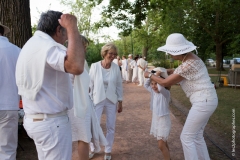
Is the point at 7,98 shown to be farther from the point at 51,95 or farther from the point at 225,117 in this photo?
the point at 225,117

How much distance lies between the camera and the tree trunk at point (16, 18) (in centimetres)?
559

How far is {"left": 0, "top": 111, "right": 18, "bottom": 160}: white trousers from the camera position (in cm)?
330

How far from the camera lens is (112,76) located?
4754mm

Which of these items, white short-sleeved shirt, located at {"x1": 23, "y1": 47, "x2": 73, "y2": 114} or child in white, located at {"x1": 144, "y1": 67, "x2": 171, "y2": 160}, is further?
child in white, located at {"x1": 144, "y1": 67, "x2": 171, "y2": 160}

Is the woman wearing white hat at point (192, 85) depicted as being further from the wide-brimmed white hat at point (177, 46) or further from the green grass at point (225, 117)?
the green grass at point (225, 117)

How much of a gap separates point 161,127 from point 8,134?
7.14 feet

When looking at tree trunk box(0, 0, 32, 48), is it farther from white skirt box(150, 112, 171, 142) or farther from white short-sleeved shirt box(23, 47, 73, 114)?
white short-sleeved shirt box(23, 47, 73, 114)

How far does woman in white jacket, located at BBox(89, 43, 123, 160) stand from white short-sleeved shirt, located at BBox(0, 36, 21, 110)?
1605 mm

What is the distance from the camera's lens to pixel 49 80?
2.15 m

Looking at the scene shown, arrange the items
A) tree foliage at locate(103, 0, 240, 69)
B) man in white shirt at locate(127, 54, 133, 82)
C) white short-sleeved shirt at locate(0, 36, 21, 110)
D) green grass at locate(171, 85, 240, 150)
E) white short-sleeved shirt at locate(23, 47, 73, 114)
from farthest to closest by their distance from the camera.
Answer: man in white shirt at locate(127, 54, 133, 82) → tree foliage at locate(103, 0, 240, 69) → green grass at locate(171, 85, 240, 150) → white short-sleeved shirt at locate(0, 36, 21, 110) → white short-sleeved shirt at locate(23, 47, 73, 114)

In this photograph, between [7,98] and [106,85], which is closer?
[7,98]

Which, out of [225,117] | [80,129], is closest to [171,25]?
[225,117]

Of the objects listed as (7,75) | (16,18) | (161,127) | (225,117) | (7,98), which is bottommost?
(225,117)

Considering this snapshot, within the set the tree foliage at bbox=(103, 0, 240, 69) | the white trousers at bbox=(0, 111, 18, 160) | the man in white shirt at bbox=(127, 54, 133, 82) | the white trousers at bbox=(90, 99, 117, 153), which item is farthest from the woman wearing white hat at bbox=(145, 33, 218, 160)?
the man in white shirt at bbox=(127, 54, 133, 82)
